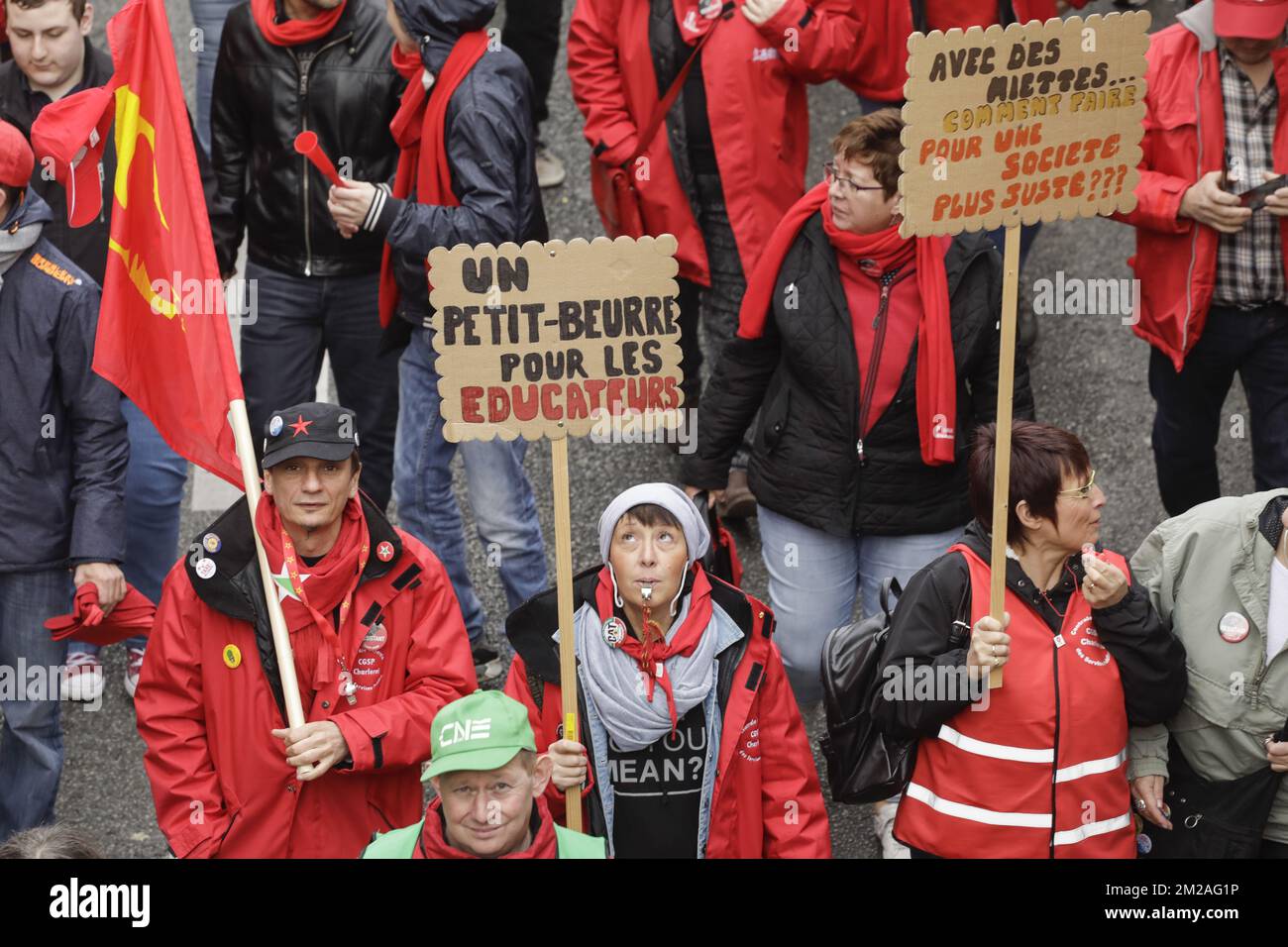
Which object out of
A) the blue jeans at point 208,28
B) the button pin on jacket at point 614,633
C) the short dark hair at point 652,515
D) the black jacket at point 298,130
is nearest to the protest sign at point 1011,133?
the short dark hair at point 652,515

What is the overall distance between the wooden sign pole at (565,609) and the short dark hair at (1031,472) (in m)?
1.11

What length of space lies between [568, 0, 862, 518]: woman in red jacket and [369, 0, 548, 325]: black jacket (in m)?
0.93

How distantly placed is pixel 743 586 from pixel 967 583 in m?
2.78

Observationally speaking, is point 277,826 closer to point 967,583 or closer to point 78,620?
point 78,620

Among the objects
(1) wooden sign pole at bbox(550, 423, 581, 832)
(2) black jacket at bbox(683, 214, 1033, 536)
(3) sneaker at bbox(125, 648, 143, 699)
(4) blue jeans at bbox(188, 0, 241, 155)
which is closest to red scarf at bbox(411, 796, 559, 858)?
(1) wooden sign pole at bbox(550, 423, 581, 832)

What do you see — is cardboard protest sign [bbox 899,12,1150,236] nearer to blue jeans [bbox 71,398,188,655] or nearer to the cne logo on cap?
the cne logo on cap

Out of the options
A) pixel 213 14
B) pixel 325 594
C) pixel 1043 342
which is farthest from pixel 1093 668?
pixel 213 14

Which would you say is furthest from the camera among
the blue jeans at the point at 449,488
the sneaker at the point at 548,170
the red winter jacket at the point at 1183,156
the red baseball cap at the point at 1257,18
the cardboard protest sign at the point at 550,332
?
the sneaker at the point at 548,170

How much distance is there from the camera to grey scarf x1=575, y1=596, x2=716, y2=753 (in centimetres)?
485

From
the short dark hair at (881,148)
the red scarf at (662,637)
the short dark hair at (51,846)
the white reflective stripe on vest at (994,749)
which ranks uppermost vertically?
the short dark hair at (881,148)

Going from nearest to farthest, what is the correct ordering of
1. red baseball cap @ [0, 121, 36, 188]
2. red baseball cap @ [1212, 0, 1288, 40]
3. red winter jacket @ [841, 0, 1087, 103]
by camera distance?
red baseball cap @ [0, 121, 36, 188] < red baseball cap @ [1212, 0, 1288, 40] < red winter jacket @ [841, 0, 1087, 103]

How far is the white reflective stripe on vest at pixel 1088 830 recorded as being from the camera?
15.8 feet

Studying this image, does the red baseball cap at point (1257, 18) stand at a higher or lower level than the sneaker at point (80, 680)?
higher

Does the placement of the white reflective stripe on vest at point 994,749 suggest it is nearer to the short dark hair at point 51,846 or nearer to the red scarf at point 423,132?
the short dark hair at point 51,846
